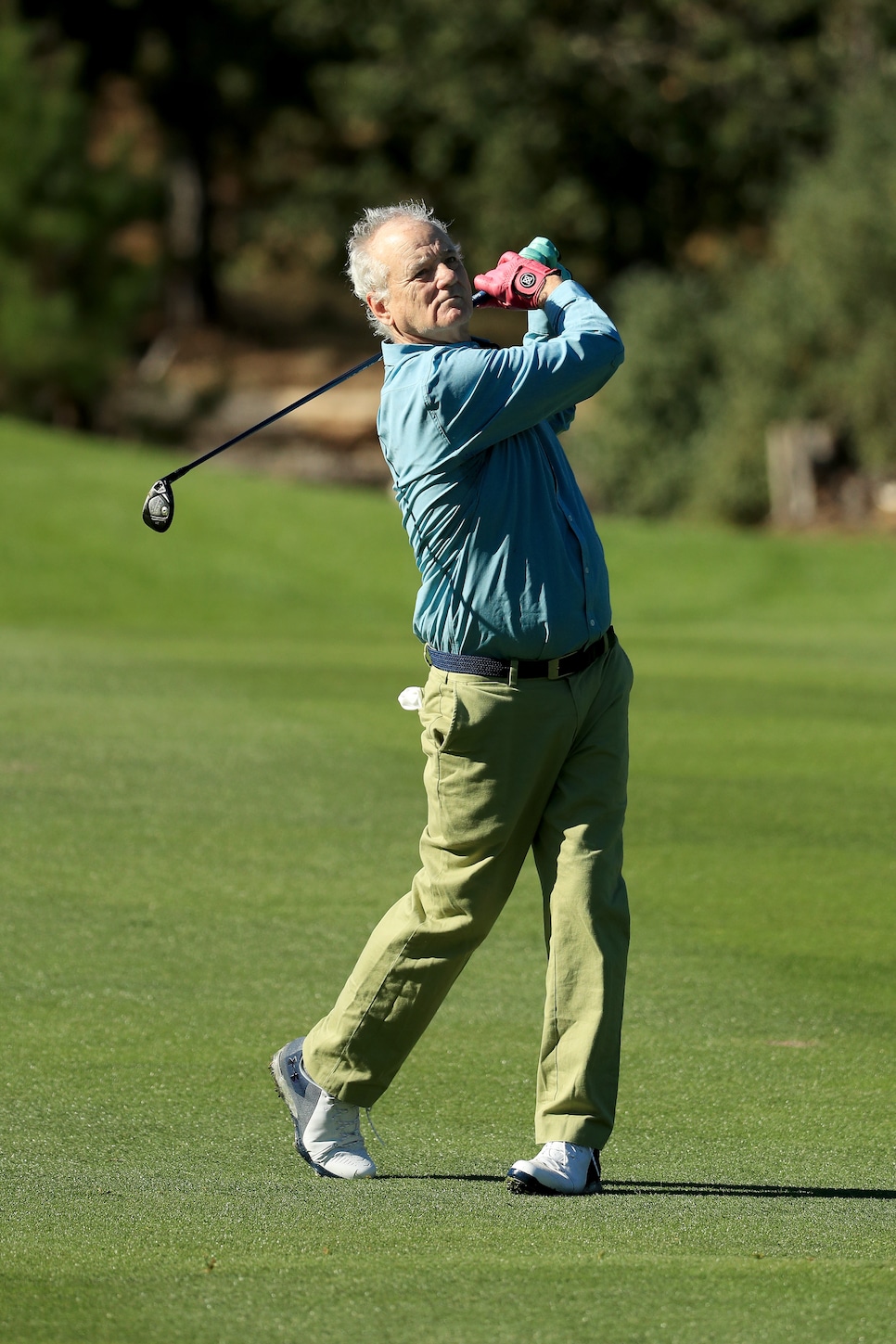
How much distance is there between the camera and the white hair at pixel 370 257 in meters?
4.06

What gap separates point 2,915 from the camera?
6.61 meters

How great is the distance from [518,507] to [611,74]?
3955cm

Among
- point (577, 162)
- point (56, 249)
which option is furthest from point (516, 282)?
point (577, 162)

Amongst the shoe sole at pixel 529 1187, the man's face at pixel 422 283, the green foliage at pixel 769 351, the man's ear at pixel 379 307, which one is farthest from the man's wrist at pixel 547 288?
the green foliage at pixel 769 351

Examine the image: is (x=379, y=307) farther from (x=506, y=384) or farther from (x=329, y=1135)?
(x=329, y=1135)

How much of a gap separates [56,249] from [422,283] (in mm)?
39824

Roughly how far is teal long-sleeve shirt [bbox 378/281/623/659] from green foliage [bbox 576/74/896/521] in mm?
29519

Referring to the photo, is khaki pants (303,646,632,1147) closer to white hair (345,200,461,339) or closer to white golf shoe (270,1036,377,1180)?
white golf shoe (270,1036,377,1180)

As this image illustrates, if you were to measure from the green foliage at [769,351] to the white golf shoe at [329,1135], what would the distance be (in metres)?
29.8

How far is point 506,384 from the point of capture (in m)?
3.85

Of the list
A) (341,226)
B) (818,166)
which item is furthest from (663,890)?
(341,226)

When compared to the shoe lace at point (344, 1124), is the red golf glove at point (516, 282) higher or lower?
higher

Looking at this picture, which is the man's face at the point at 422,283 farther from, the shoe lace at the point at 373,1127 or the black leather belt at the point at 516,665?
the shoe lace at the point at 373,1127

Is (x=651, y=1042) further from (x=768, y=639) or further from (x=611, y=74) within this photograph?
(x=611, y=74)
